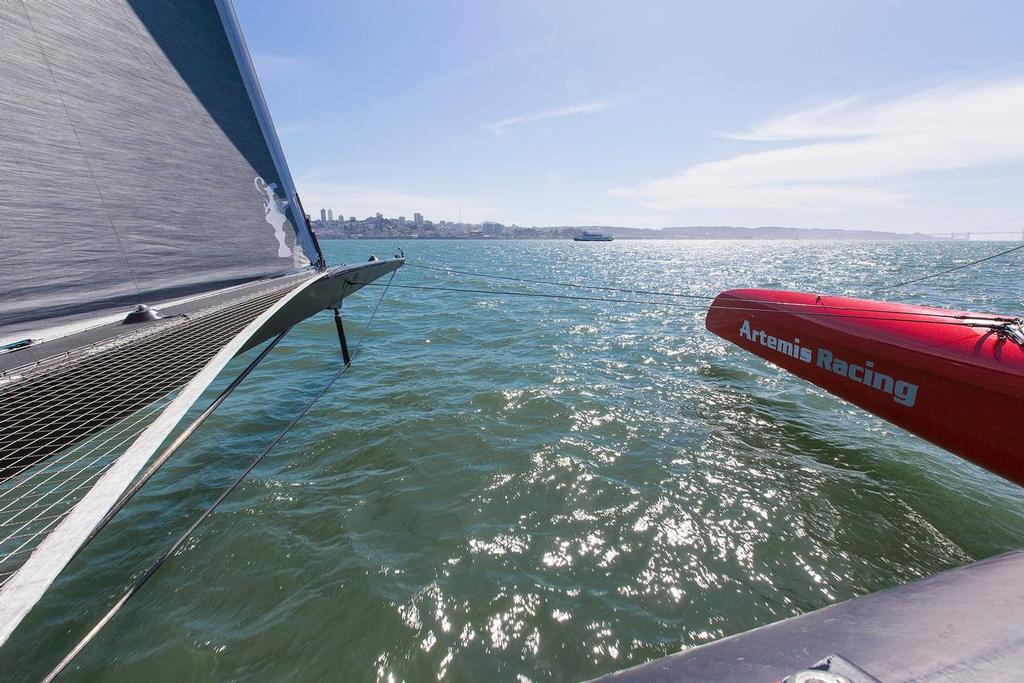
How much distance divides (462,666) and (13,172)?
4.27 metres

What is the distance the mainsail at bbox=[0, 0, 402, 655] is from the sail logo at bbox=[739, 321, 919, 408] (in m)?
6.01

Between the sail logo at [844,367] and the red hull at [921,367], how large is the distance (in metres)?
0.01

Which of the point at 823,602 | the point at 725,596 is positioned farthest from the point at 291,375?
the point at 823,602

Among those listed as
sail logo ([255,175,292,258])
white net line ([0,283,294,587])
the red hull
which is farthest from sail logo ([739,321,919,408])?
sail logo ([255,175,292,258])

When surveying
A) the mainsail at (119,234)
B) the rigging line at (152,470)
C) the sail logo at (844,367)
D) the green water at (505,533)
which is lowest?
the green water at (505,533)

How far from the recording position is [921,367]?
412cm

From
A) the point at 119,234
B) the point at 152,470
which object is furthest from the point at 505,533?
the point at 119,234

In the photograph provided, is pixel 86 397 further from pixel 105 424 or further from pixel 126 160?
pixel 126 160

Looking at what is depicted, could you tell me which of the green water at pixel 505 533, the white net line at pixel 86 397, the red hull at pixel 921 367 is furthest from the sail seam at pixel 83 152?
the red hull at pixel 921 367

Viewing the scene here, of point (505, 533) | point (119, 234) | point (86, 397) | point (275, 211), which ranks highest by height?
point (275, 211)

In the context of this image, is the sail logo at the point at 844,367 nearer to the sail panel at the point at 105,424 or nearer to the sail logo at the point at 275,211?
the sail panel at the point at 105,424

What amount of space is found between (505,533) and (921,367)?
14.7 feet

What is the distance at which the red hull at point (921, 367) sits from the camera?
3.57 metres

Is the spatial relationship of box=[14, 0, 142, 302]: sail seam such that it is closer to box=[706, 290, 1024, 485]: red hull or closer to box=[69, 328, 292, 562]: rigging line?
box=[69, 328, 292, 562]: rigging line
